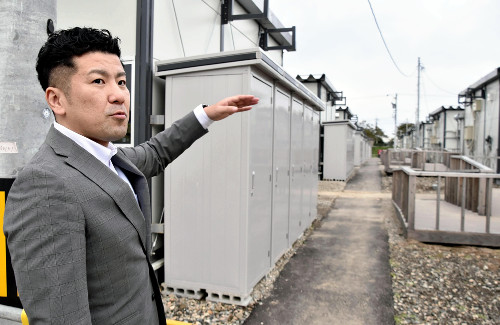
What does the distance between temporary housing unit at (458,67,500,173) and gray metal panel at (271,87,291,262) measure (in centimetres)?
1292

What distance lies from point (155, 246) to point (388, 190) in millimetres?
11999

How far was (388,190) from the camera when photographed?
47.5 ft

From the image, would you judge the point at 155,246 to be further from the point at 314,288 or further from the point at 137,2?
the point at 137,2

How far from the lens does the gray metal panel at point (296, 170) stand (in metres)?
5.93

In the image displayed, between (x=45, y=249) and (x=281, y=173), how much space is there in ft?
14.3

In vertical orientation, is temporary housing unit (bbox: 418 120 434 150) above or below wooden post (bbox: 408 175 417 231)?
above

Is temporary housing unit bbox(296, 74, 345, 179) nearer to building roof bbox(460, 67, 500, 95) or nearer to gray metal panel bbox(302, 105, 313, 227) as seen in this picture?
building roof bbox(460, 67, 500, 95)

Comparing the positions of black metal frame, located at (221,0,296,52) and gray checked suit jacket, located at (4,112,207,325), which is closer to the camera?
gray checked suit jacket, located at (4,112,207,325)

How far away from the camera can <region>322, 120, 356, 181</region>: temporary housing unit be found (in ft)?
55.7

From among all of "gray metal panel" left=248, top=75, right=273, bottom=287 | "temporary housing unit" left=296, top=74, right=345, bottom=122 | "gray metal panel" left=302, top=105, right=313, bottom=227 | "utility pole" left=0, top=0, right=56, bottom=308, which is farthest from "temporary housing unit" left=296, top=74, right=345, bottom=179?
"utility pole" left=0, top=0, right=56, bottom=308

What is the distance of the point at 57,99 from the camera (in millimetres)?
1240

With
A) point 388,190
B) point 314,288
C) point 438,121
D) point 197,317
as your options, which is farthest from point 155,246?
point 438,121

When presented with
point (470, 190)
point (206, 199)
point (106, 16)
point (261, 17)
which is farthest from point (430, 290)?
point (261, 17)

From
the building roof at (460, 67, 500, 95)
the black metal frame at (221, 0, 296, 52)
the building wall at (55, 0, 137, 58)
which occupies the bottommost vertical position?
the building wall at (55, 0, 137, 58)
